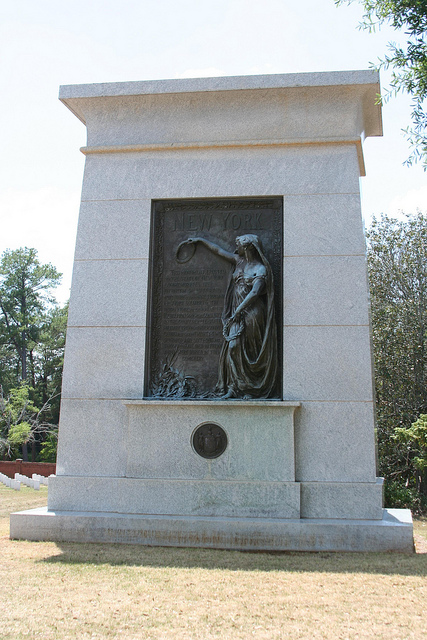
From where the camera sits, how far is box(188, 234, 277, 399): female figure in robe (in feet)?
30.3

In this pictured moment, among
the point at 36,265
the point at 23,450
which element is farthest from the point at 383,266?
the point at 36,265

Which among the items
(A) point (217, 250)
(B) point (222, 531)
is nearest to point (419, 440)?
(A) point (217, 250)

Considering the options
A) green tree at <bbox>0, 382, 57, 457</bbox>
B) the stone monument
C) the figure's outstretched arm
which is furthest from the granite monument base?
green tree at <bbox>0, 382, 57, 457</bbox>

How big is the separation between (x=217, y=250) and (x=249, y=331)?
138 centimetres

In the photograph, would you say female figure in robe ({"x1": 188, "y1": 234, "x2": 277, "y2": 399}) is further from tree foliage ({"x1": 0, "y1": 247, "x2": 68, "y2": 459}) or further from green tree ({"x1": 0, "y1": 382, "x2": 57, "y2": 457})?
tree foliage ({"x1": 0, "y1": 247, "x2": 68, "y2": 459})

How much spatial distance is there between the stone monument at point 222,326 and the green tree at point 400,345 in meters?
12.7

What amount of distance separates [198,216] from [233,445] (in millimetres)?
3610

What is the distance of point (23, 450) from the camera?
155ft

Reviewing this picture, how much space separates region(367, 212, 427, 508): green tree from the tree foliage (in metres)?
33.2

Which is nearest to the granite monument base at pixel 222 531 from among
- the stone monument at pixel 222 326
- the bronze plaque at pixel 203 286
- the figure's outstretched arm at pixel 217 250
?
the stone monument at pixel 222 326

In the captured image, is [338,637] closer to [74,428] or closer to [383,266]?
[74,428]

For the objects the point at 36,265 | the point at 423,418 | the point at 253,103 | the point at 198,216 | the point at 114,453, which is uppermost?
the point at 36,265

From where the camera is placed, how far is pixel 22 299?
176ft

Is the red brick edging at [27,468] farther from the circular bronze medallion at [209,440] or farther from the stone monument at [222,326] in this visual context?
the circular bronze medallion at [209,440]
